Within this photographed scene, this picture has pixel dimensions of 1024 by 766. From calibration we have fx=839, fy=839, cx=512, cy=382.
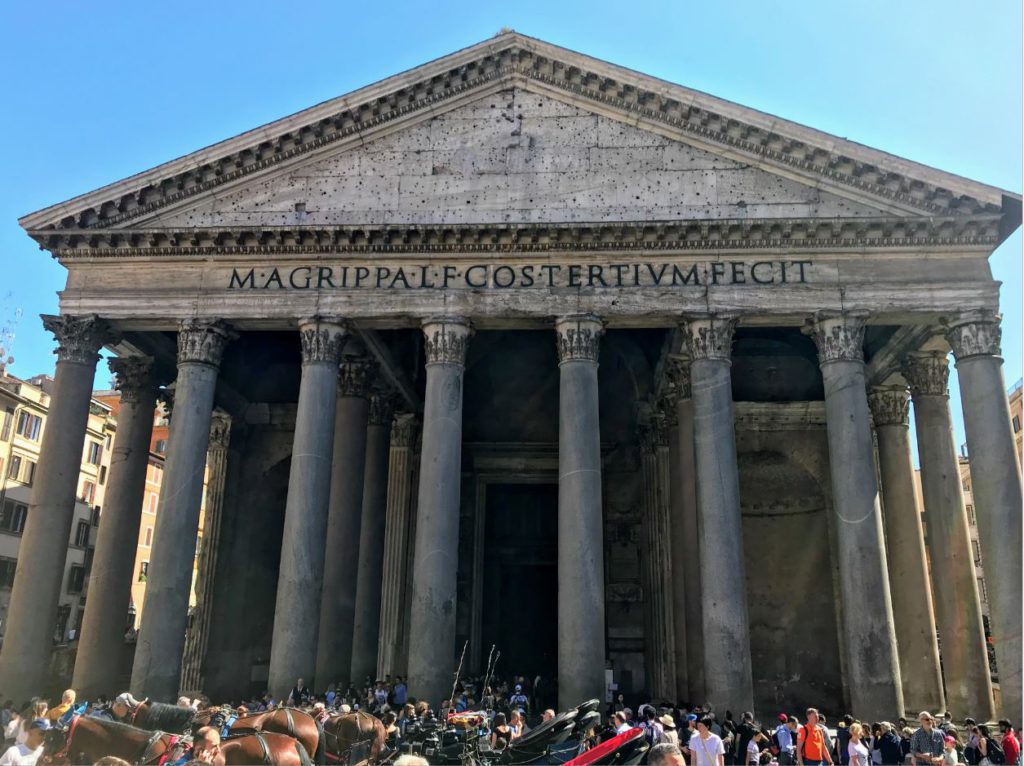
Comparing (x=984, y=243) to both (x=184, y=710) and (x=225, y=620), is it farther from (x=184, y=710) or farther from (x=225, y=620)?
(x=225, y=620)

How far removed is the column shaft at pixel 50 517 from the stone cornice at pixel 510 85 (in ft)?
8.15

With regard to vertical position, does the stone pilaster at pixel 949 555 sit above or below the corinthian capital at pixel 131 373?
below

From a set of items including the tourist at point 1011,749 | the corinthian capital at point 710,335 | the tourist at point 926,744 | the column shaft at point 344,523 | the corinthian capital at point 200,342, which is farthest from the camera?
the column shaft at point 344,523

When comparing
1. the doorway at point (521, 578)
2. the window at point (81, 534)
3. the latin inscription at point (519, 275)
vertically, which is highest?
the latin inscription at point (519, 275)

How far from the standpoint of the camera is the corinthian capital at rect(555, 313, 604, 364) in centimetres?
1539

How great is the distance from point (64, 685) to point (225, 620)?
5491 mm

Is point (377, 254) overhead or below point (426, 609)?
overhead

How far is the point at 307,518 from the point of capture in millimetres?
14875

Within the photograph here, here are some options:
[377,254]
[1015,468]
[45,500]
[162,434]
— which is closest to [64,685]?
[45,500]

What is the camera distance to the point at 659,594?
1991 cm

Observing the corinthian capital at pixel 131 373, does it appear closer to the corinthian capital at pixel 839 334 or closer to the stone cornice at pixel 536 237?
the stone cornice at pixel 536 237

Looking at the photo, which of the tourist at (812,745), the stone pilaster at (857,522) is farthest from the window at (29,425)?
the tourist at (812,745)

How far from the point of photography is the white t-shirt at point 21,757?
21.3 ft

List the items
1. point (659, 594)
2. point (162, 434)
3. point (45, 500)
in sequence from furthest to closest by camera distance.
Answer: point (162, 434)
point (659, 594)
point (45, 500)
